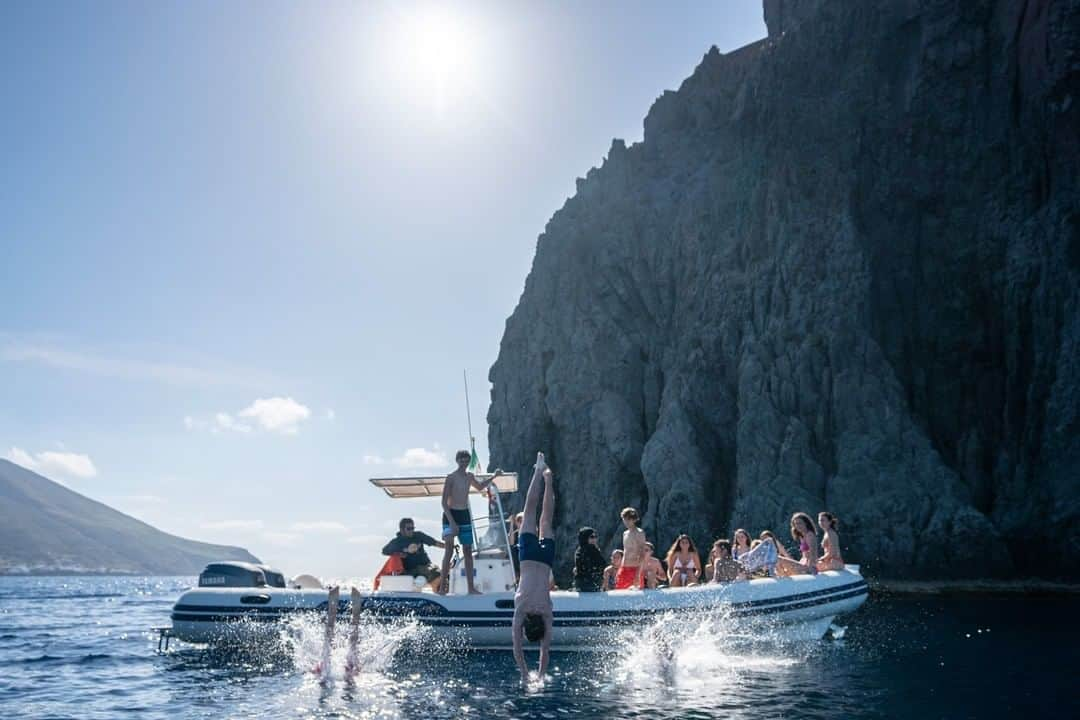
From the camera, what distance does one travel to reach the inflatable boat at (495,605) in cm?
1312

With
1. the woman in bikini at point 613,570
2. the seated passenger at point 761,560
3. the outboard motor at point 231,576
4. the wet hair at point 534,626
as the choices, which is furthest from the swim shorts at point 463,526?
the seated passenger at point 761,560

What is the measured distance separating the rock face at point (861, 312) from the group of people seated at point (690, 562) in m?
21.4

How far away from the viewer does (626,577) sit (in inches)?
559

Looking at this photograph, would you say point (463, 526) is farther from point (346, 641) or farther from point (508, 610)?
point (346, 641)

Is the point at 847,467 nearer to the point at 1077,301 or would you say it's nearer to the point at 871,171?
the point at 1077,301

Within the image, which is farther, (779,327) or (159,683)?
(779,327)

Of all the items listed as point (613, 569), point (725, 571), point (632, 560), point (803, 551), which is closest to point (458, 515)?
point (632, 560)

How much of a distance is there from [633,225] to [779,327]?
15429mm

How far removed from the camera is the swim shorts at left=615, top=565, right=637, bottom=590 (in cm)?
1409

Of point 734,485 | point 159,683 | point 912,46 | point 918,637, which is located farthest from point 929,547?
point 159,683

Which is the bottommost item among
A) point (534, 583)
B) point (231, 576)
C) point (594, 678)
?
point (594, 678)

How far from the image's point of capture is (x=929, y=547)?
33.1 meters

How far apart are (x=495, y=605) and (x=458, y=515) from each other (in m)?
1.64

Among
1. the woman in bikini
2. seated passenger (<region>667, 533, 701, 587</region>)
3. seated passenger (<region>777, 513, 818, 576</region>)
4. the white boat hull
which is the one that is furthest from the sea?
the woman in bikini
